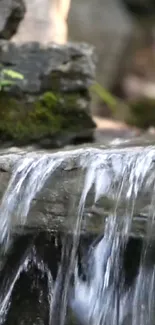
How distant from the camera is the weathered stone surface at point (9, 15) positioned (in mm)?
4461

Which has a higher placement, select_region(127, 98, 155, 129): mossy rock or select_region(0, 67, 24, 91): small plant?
select_region(127, 98, 155, 129): mossy rock

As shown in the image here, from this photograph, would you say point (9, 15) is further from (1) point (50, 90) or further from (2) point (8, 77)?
(1) point (50, 90)

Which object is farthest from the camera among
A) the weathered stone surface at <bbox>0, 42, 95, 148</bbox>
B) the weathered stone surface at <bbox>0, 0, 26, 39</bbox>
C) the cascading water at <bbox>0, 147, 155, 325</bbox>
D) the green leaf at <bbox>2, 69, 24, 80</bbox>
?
the weathered stone surface at <bbox>0, 0, 26, 39</bbox>

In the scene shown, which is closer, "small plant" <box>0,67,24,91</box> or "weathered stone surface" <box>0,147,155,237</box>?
"weathered stone surface" <box>0,147,155,237</box>

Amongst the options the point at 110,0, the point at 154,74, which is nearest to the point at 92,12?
the point at 110,0

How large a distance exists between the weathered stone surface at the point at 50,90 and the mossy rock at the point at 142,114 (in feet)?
19.1

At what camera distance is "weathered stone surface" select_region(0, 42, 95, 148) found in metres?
4.36

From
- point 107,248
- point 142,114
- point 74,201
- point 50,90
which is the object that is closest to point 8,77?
point 50,90

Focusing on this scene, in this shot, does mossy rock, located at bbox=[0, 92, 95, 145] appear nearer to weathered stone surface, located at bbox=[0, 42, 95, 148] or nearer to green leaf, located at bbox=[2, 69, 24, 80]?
weathered stone surface, located at bbox=[0, 42, 95, 148]

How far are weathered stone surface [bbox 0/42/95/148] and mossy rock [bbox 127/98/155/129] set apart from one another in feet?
19.1

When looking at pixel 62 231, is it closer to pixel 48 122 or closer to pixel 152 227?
pixel 152 227

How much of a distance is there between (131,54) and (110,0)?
4.40ft

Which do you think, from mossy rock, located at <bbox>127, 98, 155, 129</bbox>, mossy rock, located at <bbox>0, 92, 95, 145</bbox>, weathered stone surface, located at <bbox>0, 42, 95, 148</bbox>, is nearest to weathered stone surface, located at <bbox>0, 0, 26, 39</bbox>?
weathered stone surface, located at <bbox>0, 42, 95, 148</bbox>

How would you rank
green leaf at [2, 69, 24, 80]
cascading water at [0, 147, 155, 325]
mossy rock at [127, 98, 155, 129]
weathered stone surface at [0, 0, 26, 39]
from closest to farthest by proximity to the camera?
1. cascading water at [0, 147, 155, 325]
2. green leaf at [2, 69, 24, 80]
3. weathered stone surface at [0, 0, 26, 39]
4. mossy rock at [127, 98, 155, 129]
